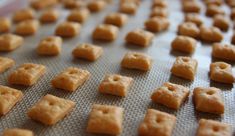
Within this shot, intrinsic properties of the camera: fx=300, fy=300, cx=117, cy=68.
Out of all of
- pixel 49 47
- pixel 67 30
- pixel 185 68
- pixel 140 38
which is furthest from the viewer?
pixel 67 30

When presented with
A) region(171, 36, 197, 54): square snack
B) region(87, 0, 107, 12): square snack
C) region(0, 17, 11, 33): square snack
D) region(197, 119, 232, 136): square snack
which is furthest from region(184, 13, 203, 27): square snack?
region(0, 17, 11, 33): square snack

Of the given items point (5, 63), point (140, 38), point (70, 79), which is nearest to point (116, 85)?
point (70, 79)

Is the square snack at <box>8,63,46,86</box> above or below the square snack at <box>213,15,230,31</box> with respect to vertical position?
below

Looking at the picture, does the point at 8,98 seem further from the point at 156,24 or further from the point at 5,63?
the point at 156,24

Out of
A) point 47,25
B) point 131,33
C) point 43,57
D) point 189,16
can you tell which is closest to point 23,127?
point 43,57

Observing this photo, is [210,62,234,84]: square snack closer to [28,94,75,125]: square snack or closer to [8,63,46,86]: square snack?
[28,94,75,125]: square snack

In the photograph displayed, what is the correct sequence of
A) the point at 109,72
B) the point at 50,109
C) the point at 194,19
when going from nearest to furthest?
the point at 50,109
the point at 109,72
the point at 194,19
